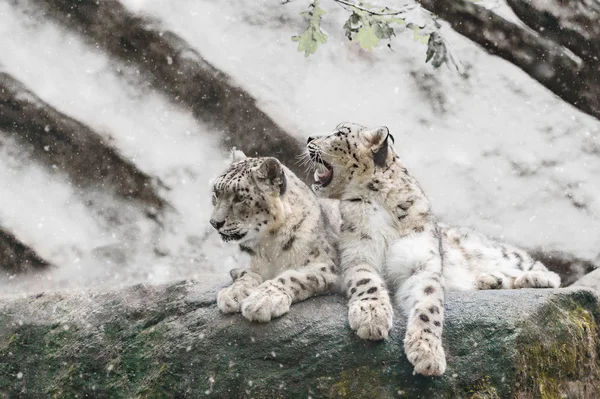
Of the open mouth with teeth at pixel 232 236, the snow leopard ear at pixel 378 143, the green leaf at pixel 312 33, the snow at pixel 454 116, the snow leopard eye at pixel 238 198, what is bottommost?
the snow at pixel 454 116

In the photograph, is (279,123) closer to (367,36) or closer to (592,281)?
(592,281)

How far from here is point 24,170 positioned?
378 inches

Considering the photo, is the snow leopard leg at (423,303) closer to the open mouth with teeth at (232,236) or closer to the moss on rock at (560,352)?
the moss on rock at (560,352)

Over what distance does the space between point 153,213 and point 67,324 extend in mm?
3827

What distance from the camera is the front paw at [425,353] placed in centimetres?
444

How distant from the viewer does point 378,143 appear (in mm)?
5586

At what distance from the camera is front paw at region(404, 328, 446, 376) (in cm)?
444

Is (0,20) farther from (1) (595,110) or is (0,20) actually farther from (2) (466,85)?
(1) (595,110)

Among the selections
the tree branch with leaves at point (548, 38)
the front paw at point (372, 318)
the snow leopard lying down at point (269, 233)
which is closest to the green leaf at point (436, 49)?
the snow leopard lying down at point (269, 233)

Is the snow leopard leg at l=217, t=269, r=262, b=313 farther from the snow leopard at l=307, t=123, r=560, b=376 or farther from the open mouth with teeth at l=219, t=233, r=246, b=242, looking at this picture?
the snow leopard at l=307, t=123, r=560, b=376

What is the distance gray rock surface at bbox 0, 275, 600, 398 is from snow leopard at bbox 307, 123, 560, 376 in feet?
0.61

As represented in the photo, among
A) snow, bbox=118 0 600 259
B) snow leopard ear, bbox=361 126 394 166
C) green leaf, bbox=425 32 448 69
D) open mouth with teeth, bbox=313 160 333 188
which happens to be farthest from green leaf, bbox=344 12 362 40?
snow, bbox=118 0 600 259

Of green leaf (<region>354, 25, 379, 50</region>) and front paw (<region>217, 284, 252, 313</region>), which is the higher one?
green leaf (<region>354, 25, 379, 50</region>)

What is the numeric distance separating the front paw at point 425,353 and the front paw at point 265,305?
0.78 meters
